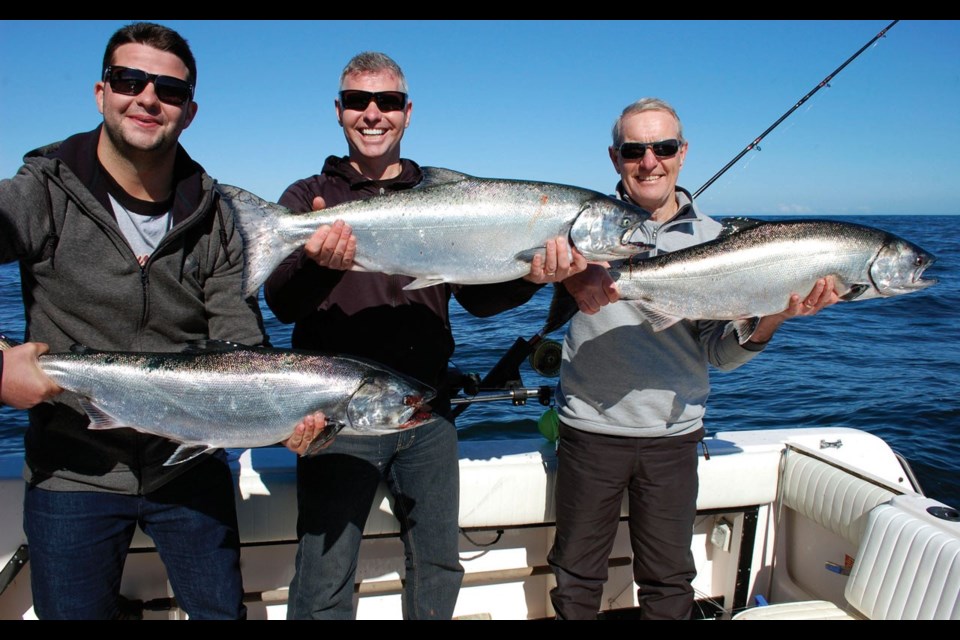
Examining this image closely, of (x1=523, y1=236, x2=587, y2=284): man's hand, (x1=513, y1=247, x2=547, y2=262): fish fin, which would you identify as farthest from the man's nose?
(x1=513, y1=247, x2=547, y2=262): fish fin

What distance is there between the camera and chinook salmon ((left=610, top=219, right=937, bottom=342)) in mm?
3678

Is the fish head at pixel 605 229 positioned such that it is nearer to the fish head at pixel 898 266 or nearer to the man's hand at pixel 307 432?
the fish head at pixel 898 266

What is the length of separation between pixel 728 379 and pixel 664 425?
9.82 metres

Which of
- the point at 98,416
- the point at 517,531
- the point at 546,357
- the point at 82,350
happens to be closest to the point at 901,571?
the point at 517,531

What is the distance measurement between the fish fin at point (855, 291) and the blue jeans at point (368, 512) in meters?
2.43

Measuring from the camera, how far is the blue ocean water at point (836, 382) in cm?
946

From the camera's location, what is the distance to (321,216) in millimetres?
3369

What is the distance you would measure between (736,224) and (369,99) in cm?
225

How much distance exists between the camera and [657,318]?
3746mm

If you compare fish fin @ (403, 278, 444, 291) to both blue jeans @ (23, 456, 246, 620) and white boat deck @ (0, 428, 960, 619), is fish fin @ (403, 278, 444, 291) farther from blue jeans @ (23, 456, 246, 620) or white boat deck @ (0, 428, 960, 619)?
white boat deck @ (0, 428, 960, 619)

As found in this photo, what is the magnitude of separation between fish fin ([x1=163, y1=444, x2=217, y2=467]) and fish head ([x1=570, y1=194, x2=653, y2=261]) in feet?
7.08

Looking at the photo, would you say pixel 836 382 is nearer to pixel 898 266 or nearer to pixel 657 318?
pixel 898 266

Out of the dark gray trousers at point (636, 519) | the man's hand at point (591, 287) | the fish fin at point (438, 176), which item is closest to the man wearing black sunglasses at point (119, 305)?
the fish fin at point (438, 176)
